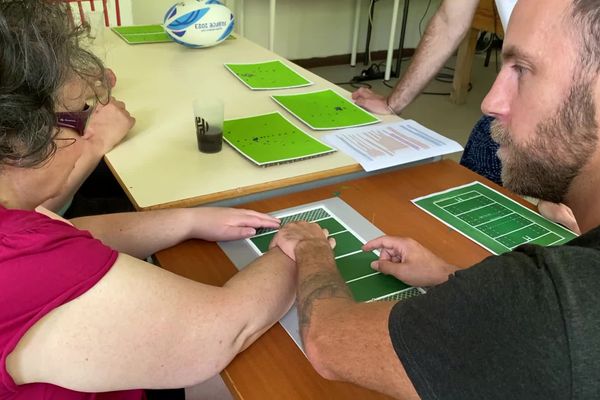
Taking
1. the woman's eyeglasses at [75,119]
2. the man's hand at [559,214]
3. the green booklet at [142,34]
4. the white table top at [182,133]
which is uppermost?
the woman's eyeglasses at [75,119]

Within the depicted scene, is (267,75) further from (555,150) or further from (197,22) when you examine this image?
(555,150)

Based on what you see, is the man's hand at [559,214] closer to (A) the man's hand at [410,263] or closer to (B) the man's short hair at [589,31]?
(A) the man's hand at [410,263]

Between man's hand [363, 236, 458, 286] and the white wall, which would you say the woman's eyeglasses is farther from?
the white wall

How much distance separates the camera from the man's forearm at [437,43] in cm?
196

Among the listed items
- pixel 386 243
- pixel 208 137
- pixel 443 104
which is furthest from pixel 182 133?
pixel 443 104

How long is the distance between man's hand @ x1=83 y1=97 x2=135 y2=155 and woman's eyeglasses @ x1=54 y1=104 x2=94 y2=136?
0.46 metres

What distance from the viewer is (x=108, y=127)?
1424mm

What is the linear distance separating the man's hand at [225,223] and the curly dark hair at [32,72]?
38 cm

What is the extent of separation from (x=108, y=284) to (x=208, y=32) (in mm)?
1589

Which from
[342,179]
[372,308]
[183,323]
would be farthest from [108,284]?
[342,179]

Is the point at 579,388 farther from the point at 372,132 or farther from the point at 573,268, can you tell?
the point at 372,132

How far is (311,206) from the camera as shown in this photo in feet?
4.17

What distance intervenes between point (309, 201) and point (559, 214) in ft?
1.82

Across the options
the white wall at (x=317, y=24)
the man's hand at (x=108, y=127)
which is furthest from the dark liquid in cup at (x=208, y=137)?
the white wall at (x=317, y=24)
